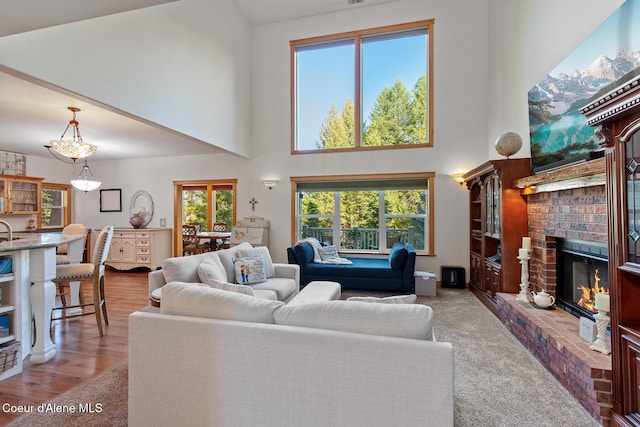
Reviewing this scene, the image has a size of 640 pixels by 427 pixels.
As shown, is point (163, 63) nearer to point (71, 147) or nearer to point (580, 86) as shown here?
point (71, 147)

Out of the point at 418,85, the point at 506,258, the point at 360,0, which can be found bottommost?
the point at 506,258

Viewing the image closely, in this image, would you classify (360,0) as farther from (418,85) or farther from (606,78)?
(606,78)

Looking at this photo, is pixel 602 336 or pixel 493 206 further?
pixel 493 206

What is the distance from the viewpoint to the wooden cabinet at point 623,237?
158 centimetres

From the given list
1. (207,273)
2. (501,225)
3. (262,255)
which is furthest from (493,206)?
(207,273)

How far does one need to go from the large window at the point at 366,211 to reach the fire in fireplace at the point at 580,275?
97.8 inches

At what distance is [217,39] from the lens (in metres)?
5.22

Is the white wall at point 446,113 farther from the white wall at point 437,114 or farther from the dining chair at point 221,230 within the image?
the dining chair at point 221,230

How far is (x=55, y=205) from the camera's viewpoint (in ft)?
23.3

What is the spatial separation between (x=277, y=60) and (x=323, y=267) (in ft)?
13.9

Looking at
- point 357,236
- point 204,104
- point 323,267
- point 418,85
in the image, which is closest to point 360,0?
point 418,85

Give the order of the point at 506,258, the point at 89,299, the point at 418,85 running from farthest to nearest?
the point at 418,85
the point at 89,299
the point at 506,258

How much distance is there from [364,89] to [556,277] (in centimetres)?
438

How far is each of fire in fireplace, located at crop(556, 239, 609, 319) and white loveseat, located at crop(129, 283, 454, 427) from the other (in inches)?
79.1
